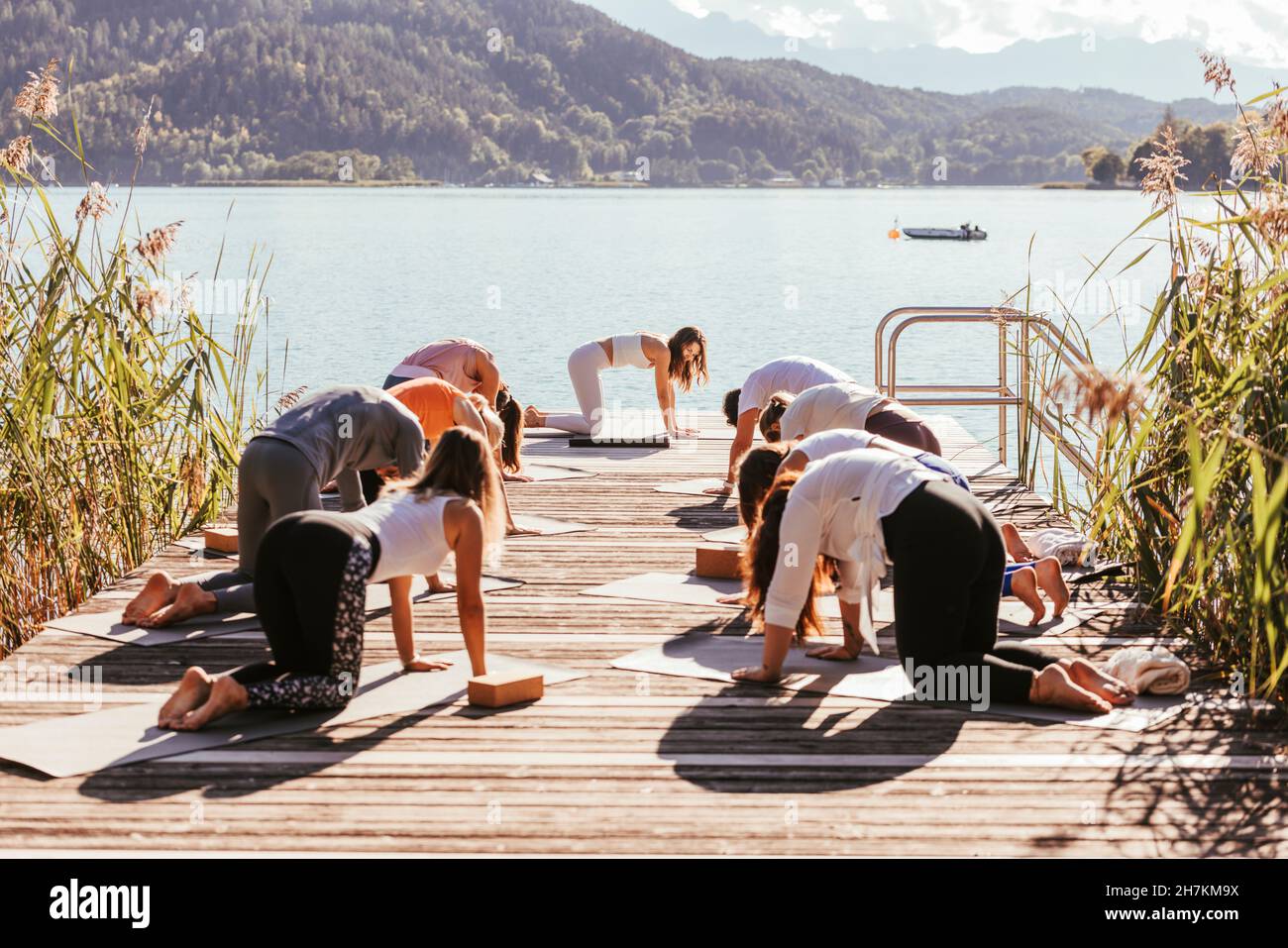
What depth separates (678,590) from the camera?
620 centimetres

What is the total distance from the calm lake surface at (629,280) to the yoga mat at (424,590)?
2.72 meters

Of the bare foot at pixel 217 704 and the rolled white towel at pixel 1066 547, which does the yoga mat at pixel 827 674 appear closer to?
the bare foot at pixel 217 704

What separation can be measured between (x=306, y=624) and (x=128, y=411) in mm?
2576

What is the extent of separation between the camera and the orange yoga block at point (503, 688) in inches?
179

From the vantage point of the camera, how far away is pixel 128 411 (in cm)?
648

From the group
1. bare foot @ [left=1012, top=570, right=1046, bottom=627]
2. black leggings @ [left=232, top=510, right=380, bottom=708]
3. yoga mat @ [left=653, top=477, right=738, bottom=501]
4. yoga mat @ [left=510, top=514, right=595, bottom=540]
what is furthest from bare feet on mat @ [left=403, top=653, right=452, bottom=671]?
yoga mat @ [left=653, top=477, right=738, bottom=501]

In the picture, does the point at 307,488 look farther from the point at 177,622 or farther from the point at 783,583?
the point at 783,583

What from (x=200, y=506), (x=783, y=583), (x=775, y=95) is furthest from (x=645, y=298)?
(x=775, y=95)

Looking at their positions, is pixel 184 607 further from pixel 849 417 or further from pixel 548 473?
pixel 548 473

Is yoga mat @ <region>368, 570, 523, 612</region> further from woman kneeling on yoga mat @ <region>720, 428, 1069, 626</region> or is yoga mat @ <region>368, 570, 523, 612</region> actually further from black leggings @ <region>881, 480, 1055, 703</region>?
black leggings @ <region>881, 480, 1055, 703</region>

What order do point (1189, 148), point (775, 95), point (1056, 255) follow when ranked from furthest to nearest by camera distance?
point (775, 95) → point (1056, 255) → point (1189, 148)

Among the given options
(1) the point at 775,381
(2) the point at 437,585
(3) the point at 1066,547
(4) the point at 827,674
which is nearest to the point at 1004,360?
(1) the point at 775,381

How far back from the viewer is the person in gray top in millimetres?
5297

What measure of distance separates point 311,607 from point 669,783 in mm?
1138
